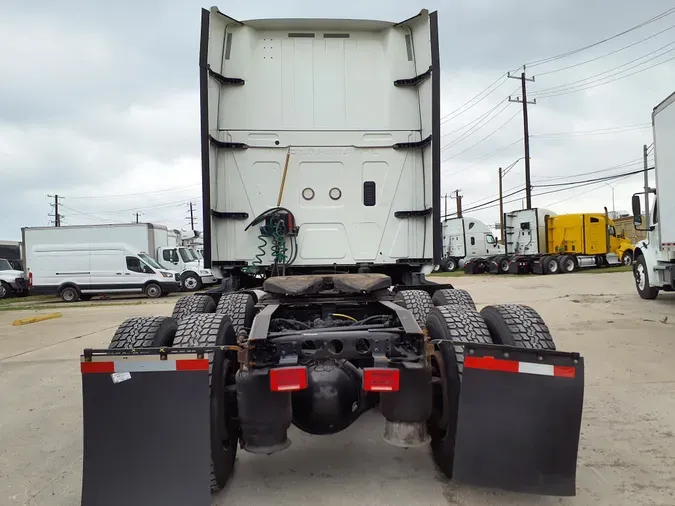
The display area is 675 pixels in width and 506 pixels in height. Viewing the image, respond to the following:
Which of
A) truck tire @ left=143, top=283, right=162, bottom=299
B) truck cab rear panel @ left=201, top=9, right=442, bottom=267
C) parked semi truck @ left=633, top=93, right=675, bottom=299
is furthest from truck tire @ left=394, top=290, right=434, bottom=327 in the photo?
truck tire @ left=143, top=283, right=162, bottom=299

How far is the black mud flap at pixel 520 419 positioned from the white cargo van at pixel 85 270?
1953 cm

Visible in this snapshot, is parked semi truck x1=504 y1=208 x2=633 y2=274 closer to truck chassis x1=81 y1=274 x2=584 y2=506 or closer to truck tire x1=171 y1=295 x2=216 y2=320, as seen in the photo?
truck tire x1=171 y1=295 x2=216 y2=320

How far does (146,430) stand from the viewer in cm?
270

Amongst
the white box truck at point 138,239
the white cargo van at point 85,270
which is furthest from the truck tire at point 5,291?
the white box truck at point 138,239

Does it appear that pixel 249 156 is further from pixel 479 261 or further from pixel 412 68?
pixel 479 261

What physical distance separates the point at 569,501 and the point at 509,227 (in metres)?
27.6

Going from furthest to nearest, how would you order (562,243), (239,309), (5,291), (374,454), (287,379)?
(562,243)
(5,291)
(239,309)
(374,454)
(287,379)

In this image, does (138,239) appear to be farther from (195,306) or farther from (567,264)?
(567,264)

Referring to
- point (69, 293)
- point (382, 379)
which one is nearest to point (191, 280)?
point (69, 293)

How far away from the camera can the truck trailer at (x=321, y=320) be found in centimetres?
270

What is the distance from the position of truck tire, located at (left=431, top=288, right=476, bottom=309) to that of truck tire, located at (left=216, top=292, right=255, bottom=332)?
1.67 m

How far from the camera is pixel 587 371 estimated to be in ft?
19.5

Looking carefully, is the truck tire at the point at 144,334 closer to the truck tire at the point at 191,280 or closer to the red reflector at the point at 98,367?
the red reflector at the point at 98,367

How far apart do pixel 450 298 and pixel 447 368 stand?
5.92 feet
